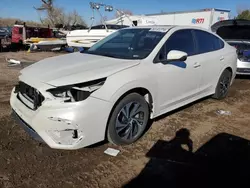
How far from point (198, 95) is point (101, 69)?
2.28m

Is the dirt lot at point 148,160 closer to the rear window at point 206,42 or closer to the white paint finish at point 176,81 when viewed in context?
the white paint finish at point 176,81

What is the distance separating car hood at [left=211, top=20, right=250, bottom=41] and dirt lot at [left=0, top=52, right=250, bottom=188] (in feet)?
16.2

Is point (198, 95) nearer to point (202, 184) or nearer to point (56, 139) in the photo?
point (202, 184)

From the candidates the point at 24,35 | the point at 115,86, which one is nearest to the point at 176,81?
the point at 115,86

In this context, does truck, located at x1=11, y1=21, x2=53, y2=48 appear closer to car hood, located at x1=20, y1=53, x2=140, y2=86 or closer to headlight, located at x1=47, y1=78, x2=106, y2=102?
car hood, located at x1=20, y1=53, x2=140, y2=86

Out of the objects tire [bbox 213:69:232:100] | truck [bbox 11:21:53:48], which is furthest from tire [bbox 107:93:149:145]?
truck [bbox 11:21:53:48]

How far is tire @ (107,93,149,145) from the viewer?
3.08 m

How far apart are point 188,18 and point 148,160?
20426 millimetres

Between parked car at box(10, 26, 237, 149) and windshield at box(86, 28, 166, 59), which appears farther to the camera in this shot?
windshield at box(86, 28, 166, 59)

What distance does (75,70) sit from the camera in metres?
3.04

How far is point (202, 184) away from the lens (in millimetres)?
2646

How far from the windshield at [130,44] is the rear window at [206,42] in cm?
95

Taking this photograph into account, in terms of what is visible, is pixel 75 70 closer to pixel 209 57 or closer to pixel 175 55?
pixel 175 55

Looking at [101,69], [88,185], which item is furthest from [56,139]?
[101,69]
